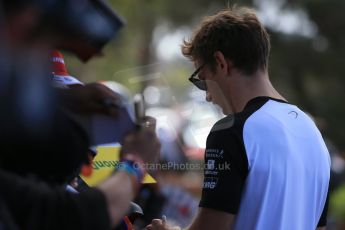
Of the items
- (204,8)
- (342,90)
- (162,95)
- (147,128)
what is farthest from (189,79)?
(342,90)

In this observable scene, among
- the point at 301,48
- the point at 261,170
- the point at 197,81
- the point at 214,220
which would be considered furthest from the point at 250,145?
the point at 301,48

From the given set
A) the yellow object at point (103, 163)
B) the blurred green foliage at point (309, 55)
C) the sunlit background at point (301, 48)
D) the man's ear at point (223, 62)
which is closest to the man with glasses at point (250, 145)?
the man's ear at point (223, 62)

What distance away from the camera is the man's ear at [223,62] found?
268 cm

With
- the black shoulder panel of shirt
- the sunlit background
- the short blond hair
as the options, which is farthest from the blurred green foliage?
the black shoulder panel of shirt

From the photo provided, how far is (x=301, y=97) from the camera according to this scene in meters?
12.1

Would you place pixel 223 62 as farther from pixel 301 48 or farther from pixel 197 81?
pixel 301 48

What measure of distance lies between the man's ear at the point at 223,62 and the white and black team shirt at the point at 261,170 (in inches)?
6.2

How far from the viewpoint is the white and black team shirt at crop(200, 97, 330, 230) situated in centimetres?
246

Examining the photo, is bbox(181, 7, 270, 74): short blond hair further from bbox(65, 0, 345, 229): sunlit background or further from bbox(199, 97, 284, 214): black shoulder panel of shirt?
bbox(65, 0, 345, 229): sunlit background

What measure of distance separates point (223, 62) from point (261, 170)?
45 centimetres

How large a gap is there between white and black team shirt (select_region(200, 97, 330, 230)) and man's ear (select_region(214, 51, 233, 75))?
0.52 ft

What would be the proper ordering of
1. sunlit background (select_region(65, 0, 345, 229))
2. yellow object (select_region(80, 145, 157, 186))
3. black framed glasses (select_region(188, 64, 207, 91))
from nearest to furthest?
1. yellow object (select_region(80, 145, 157, 186))
2. black framed glasses (select_region(188, 64, 207, 91))
3. sunlit background (select_region(65, 0, 345, 229))

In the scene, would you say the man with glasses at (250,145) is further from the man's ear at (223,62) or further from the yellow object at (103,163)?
the yellow object at (103,163)

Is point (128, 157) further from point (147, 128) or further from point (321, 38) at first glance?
point (321, 38)
